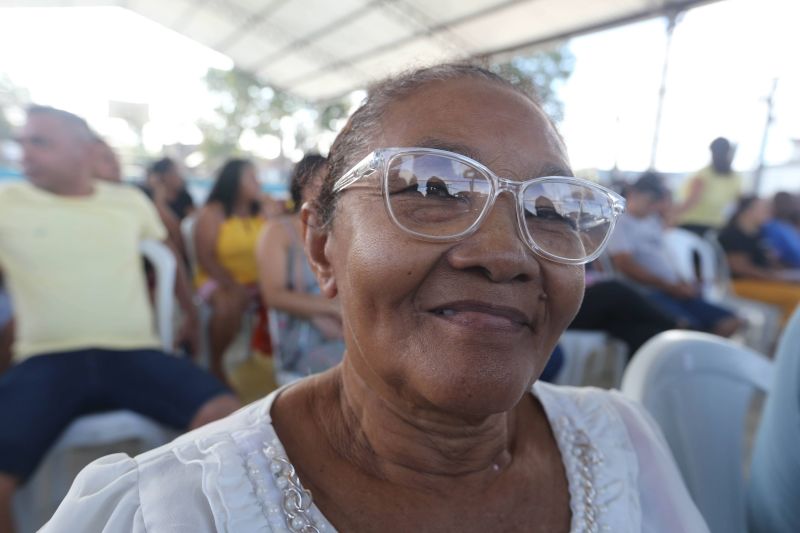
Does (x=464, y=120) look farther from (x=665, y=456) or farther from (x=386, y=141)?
(x=665, y=456)

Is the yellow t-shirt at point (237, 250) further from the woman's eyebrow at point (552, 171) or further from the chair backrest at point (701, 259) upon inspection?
the chair backrest at point (701, 259)

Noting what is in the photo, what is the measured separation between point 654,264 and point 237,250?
3.56 metres

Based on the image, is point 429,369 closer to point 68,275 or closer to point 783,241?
point 68,275

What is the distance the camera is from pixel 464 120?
95cm

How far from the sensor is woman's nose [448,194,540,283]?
88cm

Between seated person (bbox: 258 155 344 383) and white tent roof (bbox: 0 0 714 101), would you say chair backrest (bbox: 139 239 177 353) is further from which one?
white tent roof (bbox: 0 0 714 101)

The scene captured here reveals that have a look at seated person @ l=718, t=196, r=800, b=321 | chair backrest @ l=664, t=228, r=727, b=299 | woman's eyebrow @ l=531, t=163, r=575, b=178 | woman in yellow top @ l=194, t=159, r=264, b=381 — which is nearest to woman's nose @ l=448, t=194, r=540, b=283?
woman's eyebrow @ l=531, t=163, r=575, b=178

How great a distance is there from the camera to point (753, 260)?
5.20 metres

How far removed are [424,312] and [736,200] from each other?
6.30 meters

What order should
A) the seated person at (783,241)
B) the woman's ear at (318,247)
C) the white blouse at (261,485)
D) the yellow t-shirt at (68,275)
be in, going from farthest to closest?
the seated person at (783,241) → the yellow t-shirt at (68,275) → the woman's ear at (318,247) → the white blouse at (261,485)

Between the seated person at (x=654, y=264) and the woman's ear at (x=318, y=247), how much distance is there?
11.4 feet

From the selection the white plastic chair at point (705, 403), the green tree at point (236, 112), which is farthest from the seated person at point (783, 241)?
the green tree at point (236, 112)

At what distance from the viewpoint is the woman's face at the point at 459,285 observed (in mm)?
879

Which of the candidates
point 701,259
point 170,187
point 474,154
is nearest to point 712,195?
point 701,259
